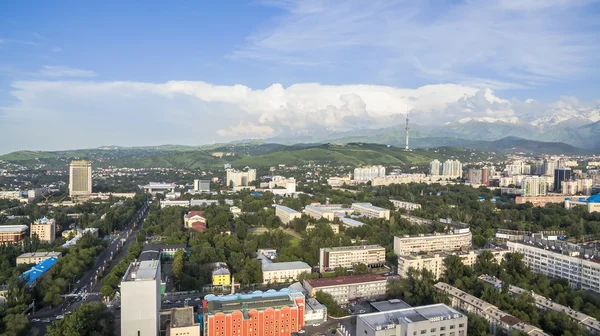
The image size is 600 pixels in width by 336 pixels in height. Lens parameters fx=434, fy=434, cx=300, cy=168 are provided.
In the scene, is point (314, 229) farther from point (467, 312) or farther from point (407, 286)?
point (467, 312)

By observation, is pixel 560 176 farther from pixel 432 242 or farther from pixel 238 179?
pixel 238 179

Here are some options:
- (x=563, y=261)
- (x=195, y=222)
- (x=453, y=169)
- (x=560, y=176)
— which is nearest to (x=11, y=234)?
(x=195, y=222)

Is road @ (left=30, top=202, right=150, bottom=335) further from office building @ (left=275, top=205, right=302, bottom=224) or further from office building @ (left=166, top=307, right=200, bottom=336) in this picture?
office building @ (left=275, top=205, right=302, bottom=224)

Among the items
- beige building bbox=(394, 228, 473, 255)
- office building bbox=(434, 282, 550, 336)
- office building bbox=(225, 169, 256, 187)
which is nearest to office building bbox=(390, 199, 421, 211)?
beige building bbox=(394, 228, 473, 255)

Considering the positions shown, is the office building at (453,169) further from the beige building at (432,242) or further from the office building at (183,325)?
the office building at (183,325)

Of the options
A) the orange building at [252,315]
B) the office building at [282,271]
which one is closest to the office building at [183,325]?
the orange building at [252,315]
